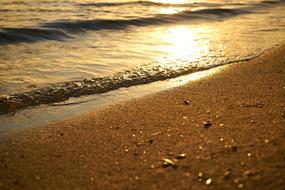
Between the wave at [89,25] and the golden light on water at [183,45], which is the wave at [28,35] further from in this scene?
the golden light on water at [183,45]

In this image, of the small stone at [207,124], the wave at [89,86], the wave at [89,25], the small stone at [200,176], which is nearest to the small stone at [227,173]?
the small stone at [200,176]

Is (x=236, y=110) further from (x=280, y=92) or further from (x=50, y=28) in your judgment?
(x=50, y=28)

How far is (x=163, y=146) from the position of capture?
310 cm

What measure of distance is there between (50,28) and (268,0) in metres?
10.7

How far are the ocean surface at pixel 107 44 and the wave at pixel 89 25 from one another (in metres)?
0.02

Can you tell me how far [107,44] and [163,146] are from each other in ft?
16.6

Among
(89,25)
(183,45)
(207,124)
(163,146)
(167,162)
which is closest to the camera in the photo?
(167,162)

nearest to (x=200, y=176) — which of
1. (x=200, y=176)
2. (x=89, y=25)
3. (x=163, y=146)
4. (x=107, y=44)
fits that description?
(x=200, y=176)

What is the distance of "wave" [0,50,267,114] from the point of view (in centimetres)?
465

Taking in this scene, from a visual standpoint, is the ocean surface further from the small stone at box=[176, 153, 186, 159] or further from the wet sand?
the small stone at box=[176, 153, 186, 159]

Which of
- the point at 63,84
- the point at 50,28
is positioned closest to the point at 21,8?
the point at 50,28

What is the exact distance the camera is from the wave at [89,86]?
465 centimetres

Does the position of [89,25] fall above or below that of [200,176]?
below

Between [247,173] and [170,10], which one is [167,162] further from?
[170,10]
